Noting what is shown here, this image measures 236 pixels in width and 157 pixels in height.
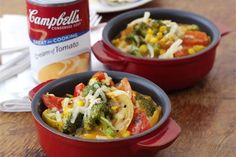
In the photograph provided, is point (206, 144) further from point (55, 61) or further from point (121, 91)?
point (55, 61)

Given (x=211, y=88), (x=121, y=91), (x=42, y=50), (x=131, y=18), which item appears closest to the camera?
(x=121, y=91)

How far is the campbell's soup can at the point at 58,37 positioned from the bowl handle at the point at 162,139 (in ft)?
1.23

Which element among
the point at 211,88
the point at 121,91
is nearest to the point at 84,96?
the point at 121,91

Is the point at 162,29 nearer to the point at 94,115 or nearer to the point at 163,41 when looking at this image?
the point at 163,41

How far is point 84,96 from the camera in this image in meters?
1.19

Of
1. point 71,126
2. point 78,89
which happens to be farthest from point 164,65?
point 71,126

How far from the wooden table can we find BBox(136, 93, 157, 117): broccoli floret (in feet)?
0.31

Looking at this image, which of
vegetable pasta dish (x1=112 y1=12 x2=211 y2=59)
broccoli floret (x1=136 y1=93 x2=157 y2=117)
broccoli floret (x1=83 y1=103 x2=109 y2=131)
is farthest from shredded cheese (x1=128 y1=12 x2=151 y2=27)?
broccoli floret (x1=83 y1=103 x2=109 y2=131)

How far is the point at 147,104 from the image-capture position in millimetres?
1212

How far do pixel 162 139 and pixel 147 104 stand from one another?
16 centimetres

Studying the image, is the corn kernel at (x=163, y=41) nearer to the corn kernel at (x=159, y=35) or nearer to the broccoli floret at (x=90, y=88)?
the corn kernel at (x=159, y=35)

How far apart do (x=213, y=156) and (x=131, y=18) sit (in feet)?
1.91

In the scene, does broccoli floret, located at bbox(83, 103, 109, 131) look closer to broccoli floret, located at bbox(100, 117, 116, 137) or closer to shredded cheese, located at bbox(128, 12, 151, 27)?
broccoli floret, located at bbox(100, 117, 116, 137)

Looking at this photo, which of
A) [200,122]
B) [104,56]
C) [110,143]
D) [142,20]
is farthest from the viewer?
[142,20]
